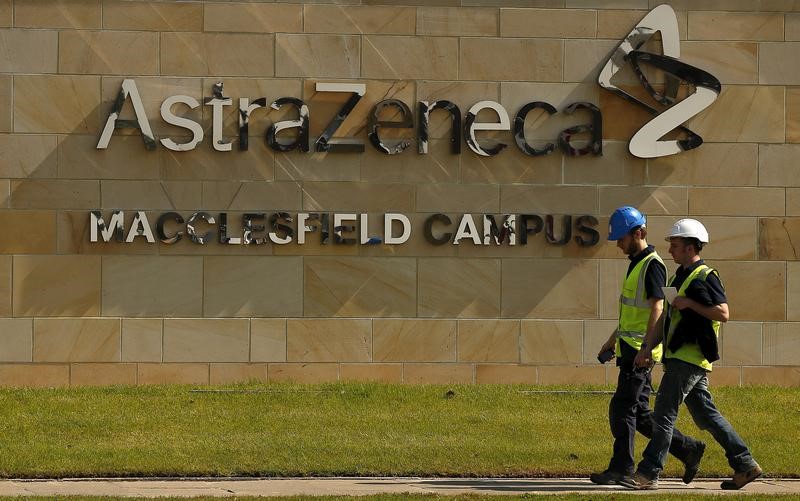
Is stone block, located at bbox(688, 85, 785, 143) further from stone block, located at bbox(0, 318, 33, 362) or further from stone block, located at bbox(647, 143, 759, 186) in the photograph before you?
stone block, located at bbox(0, 318, 33, 362)

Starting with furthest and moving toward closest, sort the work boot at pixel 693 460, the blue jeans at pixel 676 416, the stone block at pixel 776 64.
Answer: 1. the stone block at pixel 776 64
2. the work boot at pixel 693 460
3. the blue jeans at pixel 676 416

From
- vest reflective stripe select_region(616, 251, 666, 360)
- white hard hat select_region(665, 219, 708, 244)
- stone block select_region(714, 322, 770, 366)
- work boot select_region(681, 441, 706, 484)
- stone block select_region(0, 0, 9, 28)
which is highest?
stone block select_region(0, 0, 9, 28)

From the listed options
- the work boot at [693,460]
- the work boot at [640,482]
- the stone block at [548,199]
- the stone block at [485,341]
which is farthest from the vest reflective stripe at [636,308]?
the stone block at [548,199]

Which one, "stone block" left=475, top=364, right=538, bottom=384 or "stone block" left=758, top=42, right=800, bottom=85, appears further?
"stone block" left=758, top=42, right=800, bottom=85

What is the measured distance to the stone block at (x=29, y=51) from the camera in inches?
574

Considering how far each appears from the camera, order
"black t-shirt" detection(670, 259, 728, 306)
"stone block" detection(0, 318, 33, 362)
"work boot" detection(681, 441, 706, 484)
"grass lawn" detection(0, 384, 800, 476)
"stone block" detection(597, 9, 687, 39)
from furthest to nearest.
Result: "stone block" detection(597, 9, 687, 39) → "stone block" detection(0, 318, 33, 362) → "grass lawn" detection(0, 384, 800, 476) → "work boot" detection(681, 441, 706, 484) → "black t-shirt" detection(670, 259, 728, 306)

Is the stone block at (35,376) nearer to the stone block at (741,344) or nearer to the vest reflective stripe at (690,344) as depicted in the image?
the stone block at (741,344)

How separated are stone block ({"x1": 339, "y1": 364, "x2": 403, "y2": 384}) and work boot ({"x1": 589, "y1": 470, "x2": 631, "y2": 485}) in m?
5.37

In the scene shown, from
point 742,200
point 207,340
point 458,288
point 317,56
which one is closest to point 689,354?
point 458,288

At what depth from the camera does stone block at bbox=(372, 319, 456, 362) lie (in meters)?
14.9

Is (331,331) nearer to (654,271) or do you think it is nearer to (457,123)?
(457,123)

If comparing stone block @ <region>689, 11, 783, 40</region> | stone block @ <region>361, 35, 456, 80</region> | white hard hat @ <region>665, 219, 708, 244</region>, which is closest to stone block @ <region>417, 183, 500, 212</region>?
stone block @ <region>361, 35, 456, 80</region>

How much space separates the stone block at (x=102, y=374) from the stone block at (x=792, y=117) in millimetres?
7935

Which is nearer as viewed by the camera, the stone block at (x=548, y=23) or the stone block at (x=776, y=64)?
the stone block at (x=548, y=23)
